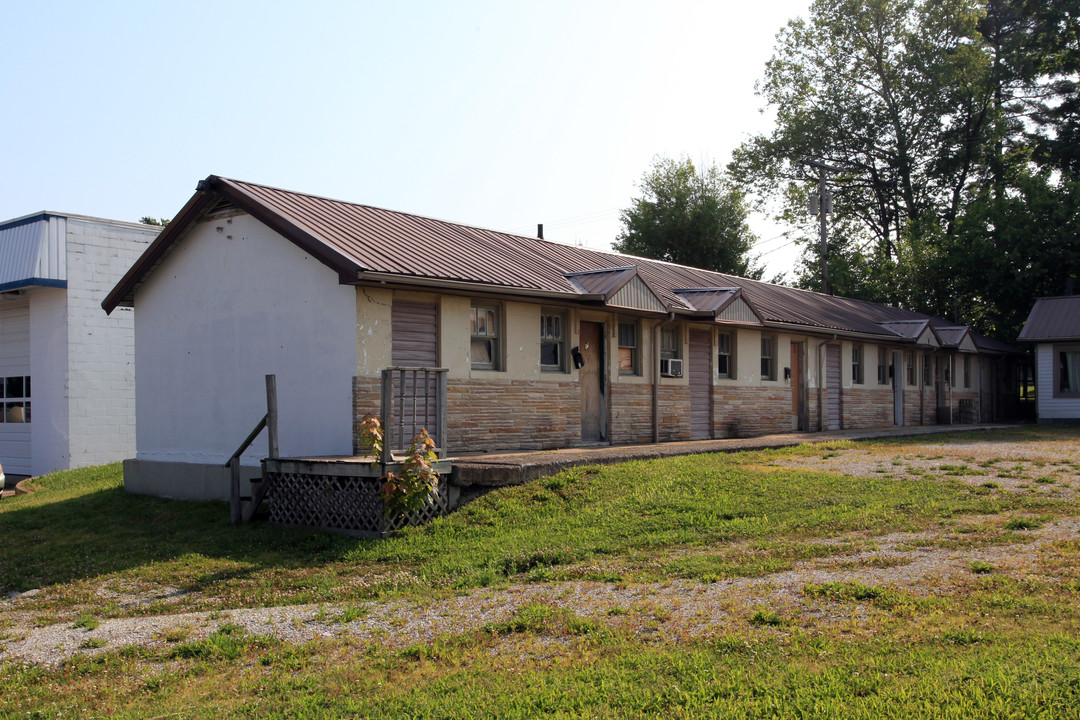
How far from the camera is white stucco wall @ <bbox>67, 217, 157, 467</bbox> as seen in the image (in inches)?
768

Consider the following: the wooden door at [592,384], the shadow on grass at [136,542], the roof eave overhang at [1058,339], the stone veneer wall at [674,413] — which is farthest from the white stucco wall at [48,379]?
the roof eave overhang at [1058,339]

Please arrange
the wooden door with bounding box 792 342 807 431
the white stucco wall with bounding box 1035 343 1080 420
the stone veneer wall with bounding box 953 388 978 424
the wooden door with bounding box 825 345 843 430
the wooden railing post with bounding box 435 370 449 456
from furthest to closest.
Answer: the stone veneer wall with bounding box 953 388 978 424
the white stucco wall with bounding box 1035 343 1080 420
the wooden door with bounding box 825 345 843 430
the wooden door with bounding box 792 342 807 431
the wooden railing post with bounding box 435 370 449 456

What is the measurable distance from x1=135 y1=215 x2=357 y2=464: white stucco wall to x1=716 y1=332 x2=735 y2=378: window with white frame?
962 centimetres

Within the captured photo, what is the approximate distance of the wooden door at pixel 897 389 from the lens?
1062 inches

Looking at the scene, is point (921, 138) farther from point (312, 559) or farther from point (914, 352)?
point (312, 559)

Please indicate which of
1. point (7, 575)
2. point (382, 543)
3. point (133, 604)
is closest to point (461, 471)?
point (382, 543)

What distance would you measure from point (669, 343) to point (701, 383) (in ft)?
4.53

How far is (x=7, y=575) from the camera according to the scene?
10.6 meters

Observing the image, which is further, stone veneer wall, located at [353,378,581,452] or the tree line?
the tree line

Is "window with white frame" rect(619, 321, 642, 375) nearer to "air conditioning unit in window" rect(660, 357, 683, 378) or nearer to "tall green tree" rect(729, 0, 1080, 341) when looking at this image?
"air conditioning unit in window" rect(660, 357, 683, 378)

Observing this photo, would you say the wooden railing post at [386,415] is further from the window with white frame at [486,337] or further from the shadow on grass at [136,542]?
the window with white frame at [486,337]

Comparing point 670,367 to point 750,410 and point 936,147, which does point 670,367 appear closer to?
point 750,410

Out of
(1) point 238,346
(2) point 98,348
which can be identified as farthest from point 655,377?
(2) point 98,348

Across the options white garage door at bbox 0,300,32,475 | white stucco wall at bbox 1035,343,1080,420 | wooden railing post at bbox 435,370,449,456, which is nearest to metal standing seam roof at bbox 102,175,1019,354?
wooden railing post at bbox 435,370,449,456
